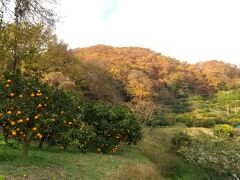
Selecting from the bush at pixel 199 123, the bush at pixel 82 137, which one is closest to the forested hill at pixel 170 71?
the bush at pixel 199 123

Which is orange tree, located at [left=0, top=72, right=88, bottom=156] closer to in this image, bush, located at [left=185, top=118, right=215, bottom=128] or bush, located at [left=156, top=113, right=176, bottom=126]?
bush, located at [left=156, top=113, right=176, bottom=126]

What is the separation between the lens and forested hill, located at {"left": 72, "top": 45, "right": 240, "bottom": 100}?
62594mm

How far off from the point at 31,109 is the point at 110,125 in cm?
866

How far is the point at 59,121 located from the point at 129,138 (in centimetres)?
867

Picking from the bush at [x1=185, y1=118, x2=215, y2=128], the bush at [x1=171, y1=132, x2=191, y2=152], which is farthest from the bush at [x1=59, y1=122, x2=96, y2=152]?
the bush at [x1=185, y1=118, x2=215, y2=128]

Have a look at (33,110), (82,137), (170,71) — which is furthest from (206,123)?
(33,110)

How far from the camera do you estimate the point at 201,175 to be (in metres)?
20.4

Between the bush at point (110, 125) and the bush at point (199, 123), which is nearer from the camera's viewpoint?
the bush at point (110, 125)

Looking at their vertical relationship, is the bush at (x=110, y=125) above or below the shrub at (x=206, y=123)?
below

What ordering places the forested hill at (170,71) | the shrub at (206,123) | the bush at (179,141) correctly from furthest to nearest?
the forested hill at (170,71) → the shrub at (206,123) → the bush at (179,141)

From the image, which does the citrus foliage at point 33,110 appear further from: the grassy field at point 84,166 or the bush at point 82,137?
the bush at point 82,137

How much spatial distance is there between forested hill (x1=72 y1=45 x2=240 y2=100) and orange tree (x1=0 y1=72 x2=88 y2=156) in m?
43.2

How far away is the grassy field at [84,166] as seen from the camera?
31.9 feet

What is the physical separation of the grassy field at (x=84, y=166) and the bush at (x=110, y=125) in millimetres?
731
